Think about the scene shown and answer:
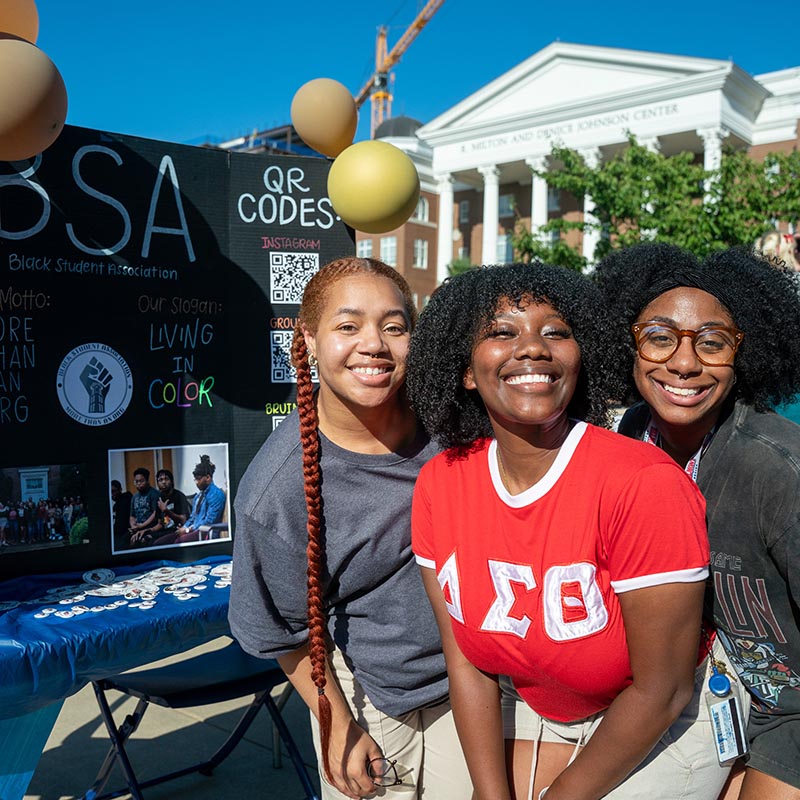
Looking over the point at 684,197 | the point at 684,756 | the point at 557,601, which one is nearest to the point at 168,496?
the point at 557,601

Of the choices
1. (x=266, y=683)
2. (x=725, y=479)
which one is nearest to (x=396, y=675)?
(x=725, y=479)

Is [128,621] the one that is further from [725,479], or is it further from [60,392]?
[725,479]

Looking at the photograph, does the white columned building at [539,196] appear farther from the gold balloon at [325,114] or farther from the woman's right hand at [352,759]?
the woman's right hand at [352,759]

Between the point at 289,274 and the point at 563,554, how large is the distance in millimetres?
2247

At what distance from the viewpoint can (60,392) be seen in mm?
2885

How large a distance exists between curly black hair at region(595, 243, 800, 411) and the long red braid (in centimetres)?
59

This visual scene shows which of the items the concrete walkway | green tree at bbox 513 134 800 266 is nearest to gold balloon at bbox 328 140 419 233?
the concrete walkway

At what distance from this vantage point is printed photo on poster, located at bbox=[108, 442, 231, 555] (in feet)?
10.0

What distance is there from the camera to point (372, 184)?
3.04 metres

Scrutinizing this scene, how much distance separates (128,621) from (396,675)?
102cm

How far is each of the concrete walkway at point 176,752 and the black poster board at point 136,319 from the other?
3.69 ft

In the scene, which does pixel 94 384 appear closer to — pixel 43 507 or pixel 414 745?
pixel 43 507

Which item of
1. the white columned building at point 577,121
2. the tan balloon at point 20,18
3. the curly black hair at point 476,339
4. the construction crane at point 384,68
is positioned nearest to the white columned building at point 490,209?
the white columned building at point 577,121

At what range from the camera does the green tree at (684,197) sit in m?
14.7
